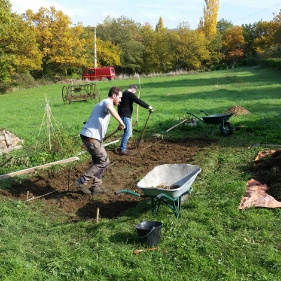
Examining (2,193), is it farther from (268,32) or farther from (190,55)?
(268,32)

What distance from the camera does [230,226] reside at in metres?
5.22

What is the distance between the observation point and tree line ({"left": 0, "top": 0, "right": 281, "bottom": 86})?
40.9 meters

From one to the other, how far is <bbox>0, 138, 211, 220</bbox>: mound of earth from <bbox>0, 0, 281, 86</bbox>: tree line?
28619mm

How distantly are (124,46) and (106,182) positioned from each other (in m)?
60.5

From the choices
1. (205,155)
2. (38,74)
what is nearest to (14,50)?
(38,74)

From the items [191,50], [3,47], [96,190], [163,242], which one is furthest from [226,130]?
[191,50]

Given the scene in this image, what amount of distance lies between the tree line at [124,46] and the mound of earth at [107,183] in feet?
93.9

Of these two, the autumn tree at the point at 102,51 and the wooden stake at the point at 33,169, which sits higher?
the autumn tree at the point at 102,51

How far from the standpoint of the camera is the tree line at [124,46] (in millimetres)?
40872

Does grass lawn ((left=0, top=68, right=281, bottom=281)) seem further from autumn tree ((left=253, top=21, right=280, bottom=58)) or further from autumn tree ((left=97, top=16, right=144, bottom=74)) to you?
autumn tree ((left=253, top=21, right=280, bottom=58))

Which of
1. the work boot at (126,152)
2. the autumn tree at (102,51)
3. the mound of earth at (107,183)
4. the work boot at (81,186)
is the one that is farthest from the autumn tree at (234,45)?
the work boot at (81,186)

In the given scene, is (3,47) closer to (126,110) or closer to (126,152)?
(126,110)

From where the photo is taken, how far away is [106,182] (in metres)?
7.46

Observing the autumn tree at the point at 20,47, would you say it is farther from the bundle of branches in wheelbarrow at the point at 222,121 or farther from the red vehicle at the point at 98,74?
the bundle of branches in wheelbarrow at the point at 222,121
